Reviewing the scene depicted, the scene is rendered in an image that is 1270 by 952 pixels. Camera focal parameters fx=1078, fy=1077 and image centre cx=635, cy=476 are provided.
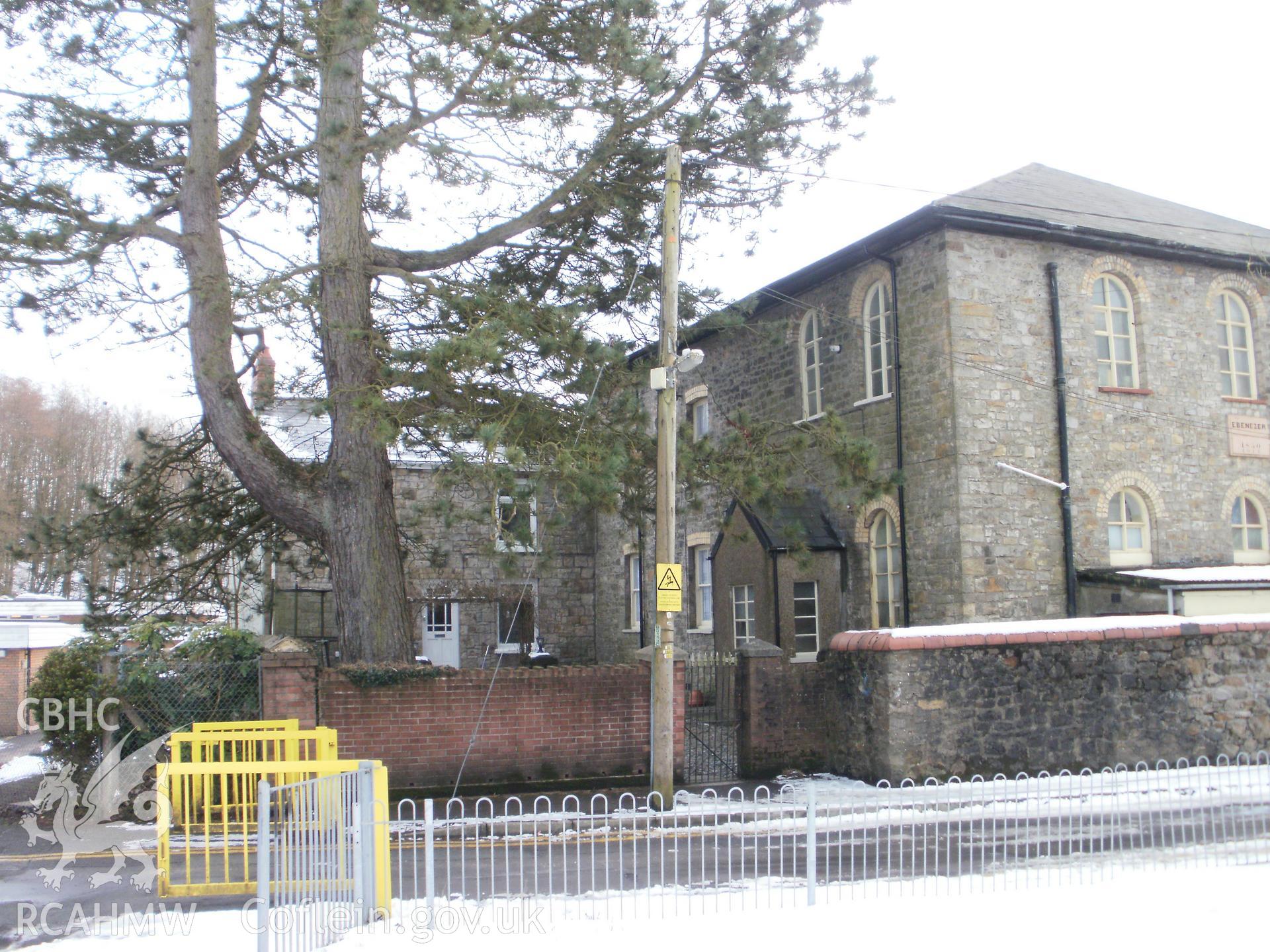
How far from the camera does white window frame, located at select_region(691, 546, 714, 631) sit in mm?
23453

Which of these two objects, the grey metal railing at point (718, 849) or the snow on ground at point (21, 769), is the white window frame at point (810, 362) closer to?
the grey metal railing at point (718, 849)

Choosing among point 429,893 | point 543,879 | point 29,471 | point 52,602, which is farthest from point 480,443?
point 29,471

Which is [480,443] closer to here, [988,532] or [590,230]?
[590,230]

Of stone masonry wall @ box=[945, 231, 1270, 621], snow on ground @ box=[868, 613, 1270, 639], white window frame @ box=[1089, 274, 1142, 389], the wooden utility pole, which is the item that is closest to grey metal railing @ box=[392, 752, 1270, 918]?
the wooden utility pole

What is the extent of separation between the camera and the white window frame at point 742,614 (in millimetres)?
18750

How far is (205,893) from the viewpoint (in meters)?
8.60

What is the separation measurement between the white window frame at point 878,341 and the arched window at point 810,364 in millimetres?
1613

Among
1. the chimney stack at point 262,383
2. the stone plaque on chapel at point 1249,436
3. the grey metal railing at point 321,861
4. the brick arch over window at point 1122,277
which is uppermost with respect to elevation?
the brick arch over window at point 1122,277

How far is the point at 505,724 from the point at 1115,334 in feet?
38.3

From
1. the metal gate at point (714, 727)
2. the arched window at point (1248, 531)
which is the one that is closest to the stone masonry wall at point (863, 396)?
the metal gate at point (714, 727)

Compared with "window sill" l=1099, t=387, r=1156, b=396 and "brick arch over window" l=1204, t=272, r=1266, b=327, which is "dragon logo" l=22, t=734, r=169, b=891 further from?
"brick arch over window" l=1204, t=272, r=1266, b=327

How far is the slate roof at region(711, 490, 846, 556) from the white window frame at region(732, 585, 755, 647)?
1.21 metres

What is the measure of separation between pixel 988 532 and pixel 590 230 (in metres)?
7.27

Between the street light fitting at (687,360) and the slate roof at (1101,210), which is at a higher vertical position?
the slate roof at (1101,210)
